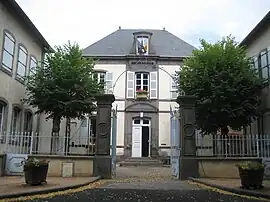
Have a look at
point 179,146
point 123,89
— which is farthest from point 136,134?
point 179,146

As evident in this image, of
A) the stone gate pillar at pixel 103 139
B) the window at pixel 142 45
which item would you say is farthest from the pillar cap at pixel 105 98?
the window at pixel 142 45

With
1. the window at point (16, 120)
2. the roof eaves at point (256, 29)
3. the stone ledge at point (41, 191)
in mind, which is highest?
the roof eaves at point (256, 29)

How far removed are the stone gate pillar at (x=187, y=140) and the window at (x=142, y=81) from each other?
1128 cm

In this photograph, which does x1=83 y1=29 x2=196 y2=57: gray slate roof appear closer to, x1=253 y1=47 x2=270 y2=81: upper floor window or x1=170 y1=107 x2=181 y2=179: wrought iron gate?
x1=253 y1=47 x2=270 y2=81: upper floor window

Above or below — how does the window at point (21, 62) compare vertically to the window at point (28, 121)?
above

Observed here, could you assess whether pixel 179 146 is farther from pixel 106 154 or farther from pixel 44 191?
pixel 44 191

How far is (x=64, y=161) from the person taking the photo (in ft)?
39.8

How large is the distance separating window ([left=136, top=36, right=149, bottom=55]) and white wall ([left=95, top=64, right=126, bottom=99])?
1522mm

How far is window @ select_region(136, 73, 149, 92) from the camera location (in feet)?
78.1

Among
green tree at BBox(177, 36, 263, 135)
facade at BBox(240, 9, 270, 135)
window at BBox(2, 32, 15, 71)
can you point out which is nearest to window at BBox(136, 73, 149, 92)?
green tree at BBox(177, 36, 263, 135)

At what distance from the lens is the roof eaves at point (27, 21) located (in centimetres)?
1426

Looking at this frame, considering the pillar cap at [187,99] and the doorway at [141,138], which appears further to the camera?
the doorway at [141,138]

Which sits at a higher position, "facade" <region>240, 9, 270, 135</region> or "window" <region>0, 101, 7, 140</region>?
"facade" <region>240, 9, 270, 135</region>

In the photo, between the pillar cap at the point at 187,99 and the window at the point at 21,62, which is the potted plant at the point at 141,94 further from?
the pillar cap at the point at 187,99
